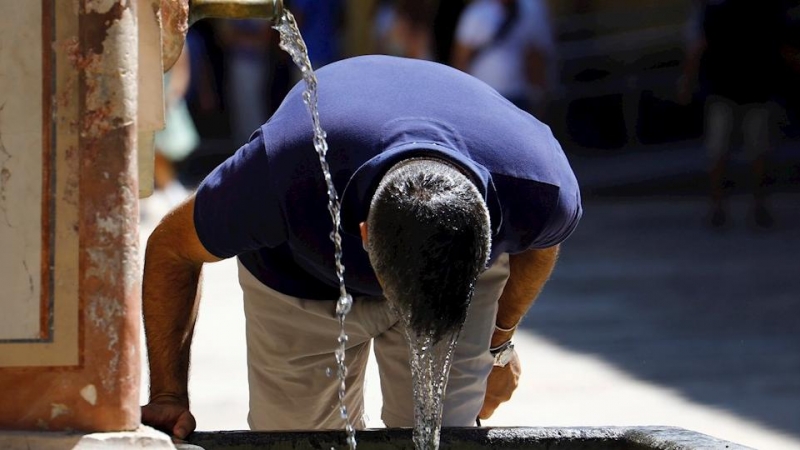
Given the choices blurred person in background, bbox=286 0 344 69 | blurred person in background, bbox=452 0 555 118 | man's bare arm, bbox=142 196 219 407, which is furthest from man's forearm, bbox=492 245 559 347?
blurred person in background, bbox=286 0 344 69

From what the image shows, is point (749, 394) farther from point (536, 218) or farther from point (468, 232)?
point (468, 232)

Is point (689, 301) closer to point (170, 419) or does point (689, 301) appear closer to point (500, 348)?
point (500, 348)

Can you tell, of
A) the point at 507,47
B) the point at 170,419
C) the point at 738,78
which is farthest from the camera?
the point at 507,47

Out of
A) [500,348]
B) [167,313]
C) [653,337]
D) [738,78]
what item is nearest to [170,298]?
[167,313]

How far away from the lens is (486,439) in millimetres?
2848

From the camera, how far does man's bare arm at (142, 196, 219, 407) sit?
2969 millimetres

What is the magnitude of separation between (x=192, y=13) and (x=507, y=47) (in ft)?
22.5

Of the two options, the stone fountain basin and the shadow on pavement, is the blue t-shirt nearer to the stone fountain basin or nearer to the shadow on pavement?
the stone fountain basin

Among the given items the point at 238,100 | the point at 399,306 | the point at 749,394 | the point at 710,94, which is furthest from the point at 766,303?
the point at 238,100

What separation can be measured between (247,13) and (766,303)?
4902 mm

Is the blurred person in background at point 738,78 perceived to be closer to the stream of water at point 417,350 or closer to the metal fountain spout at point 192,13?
the stream of water at point 417,350

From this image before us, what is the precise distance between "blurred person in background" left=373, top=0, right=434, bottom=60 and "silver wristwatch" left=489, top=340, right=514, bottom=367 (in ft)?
22.3

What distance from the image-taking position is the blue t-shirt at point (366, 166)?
8.93ft

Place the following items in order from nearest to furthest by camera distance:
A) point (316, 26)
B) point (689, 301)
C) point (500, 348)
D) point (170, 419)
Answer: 1. point (170, 419)
2. point (500, 348)
3. point (689, 301)
4. point (316, 26)
